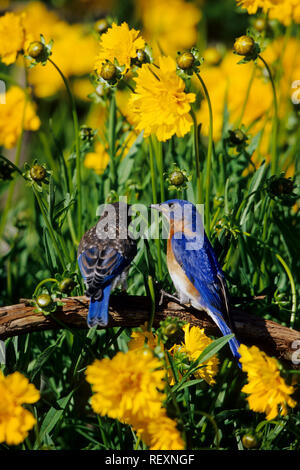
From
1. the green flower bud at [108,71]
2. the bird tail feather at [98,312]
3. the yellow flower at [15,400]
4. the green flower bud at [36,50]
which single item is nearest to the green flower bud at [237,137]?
the green flower bud at [108,71]

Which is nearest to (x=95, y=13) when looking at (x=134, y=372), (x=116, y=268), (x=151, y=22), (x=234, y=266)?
(x=151, y=22)

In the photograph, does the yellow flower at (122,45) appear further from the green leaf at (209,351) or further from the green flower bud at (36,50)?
the green leaf at (209,351)

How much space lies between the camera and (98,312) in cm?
180

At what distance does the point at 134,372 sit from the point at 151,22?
3581mm

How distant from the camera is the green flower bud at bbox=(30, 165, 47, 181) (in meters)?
1.94

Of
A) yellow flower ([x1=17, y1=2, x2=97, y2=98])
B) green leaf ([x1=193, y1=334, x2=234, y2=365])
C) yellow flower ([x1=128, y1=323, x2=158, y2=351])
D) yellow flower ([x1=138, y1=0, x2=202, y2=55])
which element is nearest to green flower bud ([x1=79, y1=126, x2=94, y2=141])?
yellow flower ([x1=128, y1=323, x2=158, y2=351])

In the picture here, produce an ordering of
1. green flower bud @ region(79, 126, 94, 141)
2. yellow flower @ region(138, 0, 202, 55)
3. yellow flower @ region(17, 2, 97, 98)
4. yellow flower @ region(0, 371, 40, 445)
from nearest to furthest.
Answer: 1. yellow flower @ region(0, 371, 40, 445)
2. green flower bud @ region(79, 126, 94, 141)
3. yellow flower @ region(17, 2, 97, 98)
4. yellow flower @ region(138, 0, 202, 55)

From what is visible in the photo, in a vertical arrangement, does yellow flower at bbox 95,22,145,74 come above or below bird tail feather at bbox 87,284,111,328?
above

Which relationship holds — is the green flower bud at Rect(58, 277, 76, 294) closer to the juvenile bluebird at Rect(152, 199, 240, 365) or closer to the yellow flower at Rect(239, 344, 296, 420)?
the juvenile bluebird at Rect(152, 199, 240, 365)

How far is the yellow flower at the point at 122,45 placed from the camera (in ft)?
6.31

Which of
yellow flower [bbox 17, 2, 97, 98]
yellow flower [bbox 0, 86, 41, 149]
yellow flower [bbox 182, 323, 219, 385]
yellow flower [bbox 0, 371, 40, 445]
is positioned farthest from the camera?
yellow flower [bbox 17, 2, 97, 98]

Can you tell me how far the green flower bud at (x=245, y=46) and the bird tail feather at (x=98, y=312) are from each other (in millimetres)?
859

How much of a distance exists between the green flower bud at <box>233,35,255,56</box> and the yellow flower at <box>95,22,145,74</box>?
0.99 ft

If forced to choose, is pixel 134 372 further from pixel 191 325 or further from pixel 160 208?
pixel 160 208
